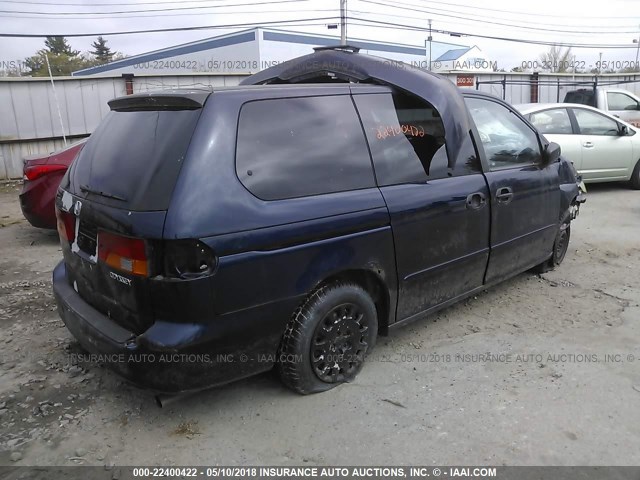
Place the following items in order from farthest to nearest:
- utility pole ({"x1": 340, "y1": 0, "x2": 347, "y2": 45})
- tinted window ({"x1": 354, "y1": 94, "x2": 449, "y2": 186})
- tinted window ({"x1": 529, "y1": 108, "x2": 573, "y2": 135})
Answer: utility pole ({"x1": 340, "y1": 0, "x2": 347, "y2": 45})
tinted window ({"x1": 529, "y1": 108, "x2": 573, "y2": 135})
tinted window ({"x1": 354, "y1": 94, "x2": 449, "y2": 186})

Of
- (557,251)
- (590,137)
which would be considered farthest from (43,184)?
(590,137)

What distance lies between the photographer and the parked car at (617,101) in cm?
1277

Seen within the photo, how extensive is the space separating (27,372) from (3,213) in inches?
231

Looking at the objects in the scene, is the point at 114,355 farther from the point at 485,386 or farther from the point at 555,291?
the point at 555,291

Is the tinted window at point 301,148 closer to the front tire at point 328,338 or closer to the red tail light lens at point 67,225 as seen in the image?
the front tire at point 328,338

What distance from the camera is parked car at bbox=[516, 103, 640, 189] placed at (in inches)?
329

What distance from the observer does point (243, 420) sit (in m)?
2.89

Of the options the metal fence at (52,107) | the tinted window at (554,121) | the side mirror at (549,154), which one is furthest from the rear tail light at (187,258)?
the metal fence at (52,107)

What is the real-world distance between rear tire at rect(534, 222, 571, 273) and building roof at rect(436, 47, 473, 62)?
46.7 metres

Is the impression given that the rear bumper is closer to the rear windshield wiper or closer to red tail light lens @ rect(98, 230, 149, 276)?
red tail light lens @ rect(98, 230, 149, 276)

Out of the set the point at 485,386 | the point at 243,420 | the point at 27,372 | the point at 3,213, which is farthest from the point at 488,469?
the point at 3,213

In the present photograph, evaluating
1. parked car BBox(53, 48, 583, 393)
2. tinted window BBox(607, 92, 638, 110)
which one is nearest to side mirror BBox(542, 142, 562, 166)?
parked car BBox(53, 48, 583, 393)

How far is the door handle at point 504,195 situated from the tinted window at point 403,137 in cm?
58

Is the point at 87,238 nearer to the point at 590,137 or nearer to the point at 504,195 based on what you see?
the point at 504,195
